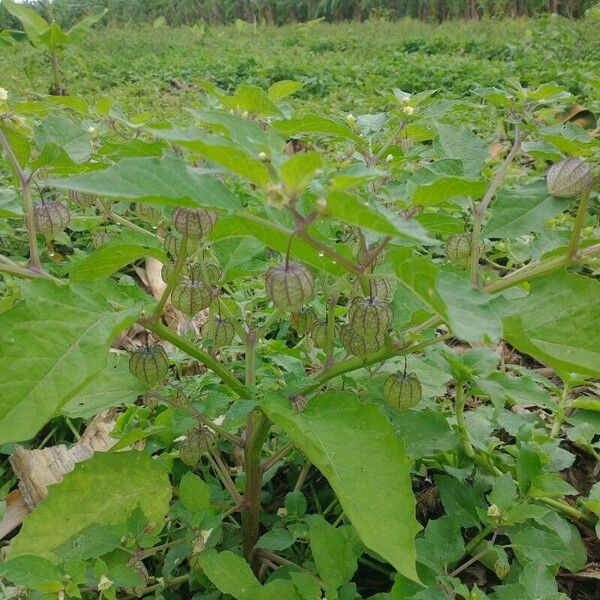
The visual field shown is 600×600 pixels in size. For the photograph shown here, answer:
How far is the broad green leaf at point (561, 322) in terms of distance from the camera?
2.51ft

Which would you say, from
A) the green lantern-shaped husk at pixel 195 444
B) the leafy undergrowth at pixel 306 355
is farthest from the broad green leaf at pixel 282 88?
the green lantern-shaped husk at pixel 195 444

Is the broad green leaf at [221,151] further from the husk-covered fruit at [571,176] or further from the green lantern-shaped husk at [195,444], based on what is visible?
the green lantern-shaped husk at [195,444]

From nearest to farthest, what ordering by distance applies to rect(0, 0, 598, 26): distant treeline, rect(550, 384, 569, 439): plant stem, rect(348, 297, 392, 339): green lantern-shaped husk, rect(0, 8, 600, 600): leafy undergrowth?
1. rect(0, 8, 600, 600): leafy undergrowth
2. rect(348, 297, 392, 339): green lantern-shaped husk
3. rect(550, 384, 569, 439): plant stem
4. rect(0, 0, 598, 26): distant treeline

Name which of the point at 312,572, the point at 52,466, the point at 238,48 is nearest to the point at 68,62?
the point at 238,48

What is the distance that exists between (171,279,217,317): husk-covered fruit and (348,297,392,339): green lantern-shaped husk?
221mm

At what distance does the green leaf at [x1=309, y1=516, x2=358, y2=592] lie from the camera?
1.01 meters

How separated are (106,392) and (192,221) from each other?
0.41 meters

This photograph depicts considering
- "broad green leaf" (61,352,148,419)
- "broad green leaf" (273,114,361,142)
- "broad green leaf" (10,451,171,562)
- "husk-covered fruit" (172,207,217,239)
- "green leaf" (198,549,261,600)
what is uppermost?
"broad green leaf" (273,114,361,142)

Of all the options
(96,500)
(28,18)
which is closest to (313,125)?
(96,500)

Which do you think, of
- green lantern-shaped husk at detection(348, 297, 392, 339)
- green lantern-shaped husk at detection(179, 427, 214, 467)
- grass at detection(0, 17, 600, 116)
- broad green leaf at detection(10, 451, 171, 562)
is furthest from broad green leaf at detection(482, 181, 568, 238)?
grass at detection(0, 17, 600, 116)

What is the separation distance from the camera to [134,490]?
1.11 metres

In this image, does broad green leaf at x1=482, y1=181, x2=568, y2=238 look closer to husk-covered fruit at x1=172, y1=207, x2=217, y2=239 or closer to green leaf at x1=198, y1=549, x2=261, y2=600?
husk-covered fruit at x1=172, y1=207, x2=217, y2=239

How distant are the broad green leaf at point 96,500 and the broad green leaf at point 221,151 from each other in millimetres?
617

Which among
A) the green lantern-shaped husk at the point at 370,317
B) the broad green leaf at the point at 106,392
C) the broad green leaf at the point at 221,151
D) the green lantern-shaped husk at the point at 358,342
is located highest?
the broad green leaf at the point at 221,151
